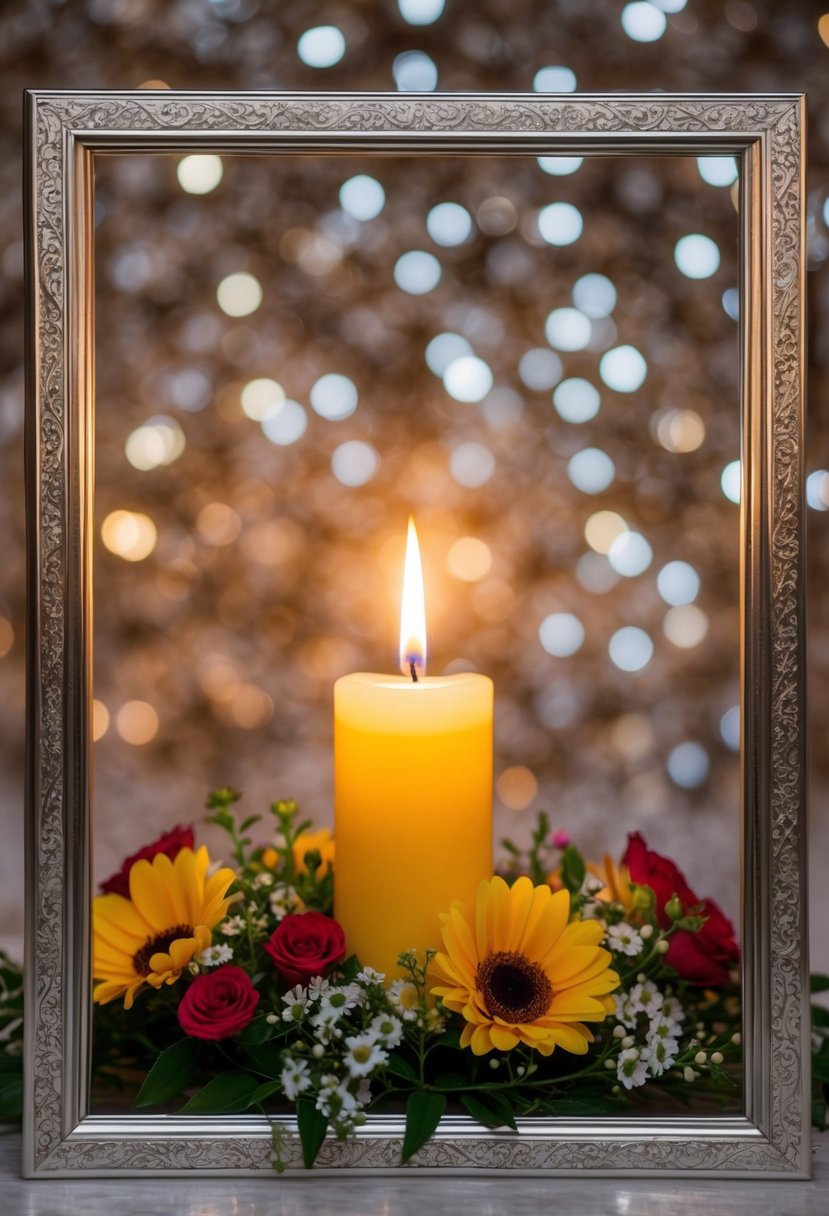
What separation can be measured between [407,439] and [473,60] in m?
0.20

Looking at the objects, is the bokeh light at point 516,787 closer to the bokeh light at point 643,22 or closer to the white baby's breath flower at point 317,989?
the white baby's breath flower at point 317,989

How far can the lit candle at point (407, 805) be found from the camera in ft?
1.38

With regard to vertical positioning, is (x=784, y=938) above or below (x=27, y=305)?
below

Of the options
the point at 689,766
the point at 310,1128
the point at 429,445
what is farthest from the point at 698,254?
the point at 310,1128

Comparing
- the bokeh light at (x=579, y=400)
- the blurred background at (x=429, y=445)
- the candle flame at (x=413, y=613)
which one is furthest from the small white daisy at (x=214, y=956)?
the bokeh light at (x=579, y=400)

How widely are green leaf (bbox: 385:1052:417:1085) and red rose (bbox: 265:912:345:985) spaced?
4cm

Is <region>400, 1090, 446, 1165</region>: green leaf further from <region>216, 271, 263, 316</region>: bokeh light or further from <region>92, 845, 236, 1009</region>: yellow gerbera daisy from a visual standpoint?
<region>216, 271, 263, 316</region>: bokeh light

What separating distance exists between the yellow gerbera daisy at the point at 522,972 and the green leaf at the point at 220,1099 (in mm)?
70

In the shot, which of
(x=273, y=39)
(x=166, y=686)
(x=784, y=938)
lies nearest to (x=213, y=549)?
(x=166, y=686)

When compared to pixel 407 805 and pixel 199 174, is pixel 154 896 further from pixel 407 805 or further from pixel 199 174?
pixel 199 174

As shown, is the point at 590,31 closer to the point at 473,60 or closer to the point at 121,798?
the point at 473,60

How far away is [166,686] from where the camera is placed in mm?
668

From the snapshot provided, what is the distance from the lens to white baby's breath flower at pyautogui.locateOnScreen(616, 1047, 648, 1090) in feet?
1.30

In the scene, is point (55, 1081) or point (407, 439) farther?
point (407, 439)
